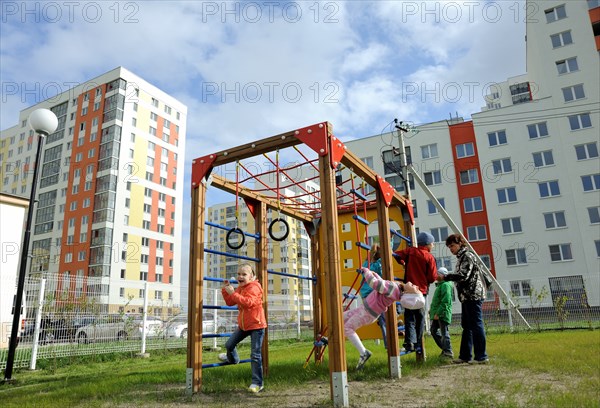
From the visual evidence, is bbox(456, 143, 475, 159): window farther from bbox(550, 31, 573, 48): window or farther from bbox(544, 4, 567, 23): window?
bbox(544, 4, 567, 23): window

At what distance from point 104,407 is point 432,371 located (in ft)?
12.5

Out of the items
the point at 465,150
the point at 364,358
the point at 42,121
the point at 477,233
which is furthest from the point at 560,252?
the point at 42,121

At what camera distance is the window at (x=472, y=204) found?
3458 cm

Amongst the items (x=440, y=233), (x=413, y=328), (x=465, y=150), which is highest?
(x=465, y=150)

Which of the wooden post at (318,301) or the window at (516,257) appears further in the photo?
the window at (516,257)

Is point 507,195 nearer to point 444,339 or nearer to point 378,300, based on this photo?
point 444,339

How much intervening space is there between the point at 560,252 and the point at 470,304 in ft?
98.6

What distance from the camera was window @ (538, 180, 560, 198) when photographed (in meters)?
32.3

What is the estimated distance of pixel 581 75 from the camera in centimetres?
3256

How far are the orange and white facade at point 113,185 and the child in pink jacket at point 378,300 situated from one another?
40.5 m

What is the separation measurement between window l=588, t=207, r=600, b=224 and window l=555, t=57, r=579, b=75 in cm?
1085

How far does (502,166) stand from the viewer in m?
34.5

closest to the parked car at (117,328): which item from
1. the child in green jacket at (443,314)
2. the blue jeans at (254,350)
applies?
the blue jeans at (254,350)

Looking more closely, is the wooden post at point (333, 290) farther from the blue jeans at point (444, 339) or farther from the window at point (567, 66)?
the window at point (567, 66)
